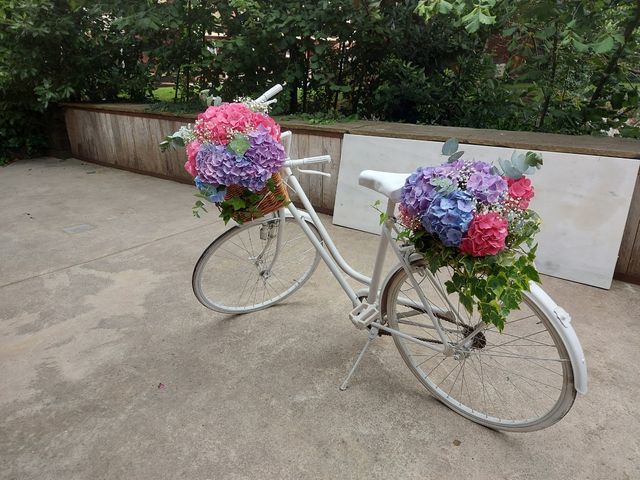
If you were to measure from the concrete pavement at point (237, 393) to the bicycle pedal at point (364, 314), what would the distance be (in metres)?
0.26

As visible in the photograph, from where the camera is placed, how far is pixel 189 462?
4.93ft

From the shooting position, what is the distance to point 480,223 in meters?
1.22

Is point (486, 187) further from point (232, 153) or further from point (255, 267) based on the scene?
point (255, 267)

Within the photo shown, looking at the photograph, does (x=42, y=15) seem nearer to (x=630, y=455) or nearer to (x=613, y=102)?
(x=613, y=102)

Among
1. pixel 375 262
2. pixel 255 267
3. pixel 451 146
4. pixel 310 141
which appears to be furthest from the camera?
pixel 310 141

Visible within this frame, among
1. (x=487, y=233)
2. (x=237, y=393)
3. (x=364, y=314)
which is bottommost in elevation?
(x=237, y=393)

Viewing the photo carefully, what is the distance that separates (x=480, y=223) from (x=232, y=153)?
895mm

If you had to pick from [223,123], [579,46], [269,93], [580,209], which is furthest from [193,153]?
[579,46]

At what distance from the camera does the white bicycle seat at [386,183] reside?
1472 mm

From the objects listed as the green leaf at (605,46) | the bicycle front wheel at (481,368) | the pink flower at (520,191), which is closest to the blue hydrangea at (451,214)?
the pink flower at (520,191)

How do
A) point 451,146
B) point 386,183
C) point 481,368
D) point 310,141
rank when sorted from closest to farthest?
point 451,146 < point 386,183 < point 481,368 < point 310,141

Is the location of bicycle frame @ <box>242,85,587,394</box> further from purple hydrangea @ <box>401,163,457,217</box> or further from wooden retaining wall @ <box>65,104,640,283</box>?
wooden retaining wall @ <box>65,104,640,283</box>

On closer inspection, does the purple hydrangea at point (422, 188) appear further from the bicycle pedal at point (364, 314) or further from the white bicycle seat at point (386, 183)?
the bicycle pedal at point (364, 314)

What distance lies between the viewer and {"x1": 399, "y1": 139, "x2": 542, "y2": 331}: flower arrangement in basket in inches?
48.3
